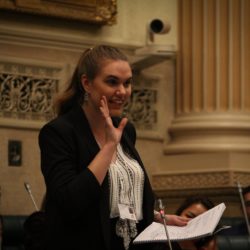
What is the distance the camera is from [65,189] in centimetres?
266

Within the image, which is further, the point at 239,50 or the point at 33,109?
Result: the point at 239,50

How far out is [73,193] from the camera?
2646 mm

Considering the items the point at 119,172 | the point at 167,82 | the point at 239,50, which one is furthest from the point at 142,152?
the point at 119,172

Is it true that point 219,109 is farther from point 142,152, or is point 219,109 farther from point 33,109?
point 33,109

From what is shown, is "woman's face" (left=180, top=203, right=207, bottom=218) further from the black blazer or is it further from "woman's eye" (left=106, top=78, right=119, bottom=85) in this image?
"woman's eye" (left=106, top=78, right=119, bottom=85)

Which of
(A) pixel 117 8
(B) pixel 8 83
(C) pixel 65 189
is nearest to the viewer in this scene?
(C) pixel 65 189

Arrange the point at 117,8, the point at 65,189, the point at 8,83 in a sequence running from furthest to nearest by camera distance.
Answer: the point at 117,8 < the point at 8,83 < the point at 65,189

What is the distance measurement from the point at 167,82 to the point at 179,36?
42cm

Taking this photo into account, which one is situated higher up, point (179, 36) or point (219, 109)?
point (179, 36)

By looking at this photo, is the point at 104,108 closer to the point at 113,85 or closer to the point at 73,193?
the point at 113,85

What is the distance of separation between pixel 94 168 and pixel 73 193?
0.10 metres

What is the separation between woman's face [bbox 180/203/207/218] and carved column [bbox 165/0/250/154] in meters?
3.02

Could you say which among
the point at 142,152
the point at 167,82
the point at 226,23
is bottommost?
the point at 142,152

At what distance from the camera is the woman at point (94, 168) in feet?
8.80
